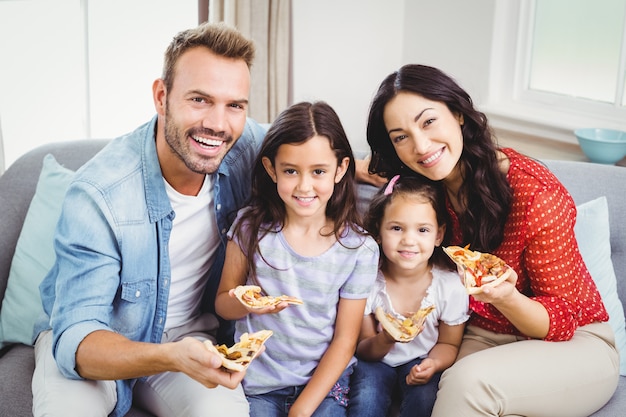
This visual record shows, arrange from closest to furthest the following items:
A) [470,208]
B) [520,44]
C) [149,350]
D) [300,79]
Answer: [149,350]
[470,208]
[520,44]
[300,79]

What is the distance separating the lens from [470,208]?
7.11 ft

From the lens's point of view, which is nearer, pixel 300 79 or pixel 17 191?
pixel 17 191

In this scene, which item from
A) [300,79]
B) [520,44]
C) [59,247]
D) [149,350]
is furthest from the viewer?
[300,79]

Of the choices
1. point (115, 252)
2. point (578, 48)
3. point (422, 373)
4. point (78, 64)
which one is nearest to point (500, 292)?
point (422, 373)

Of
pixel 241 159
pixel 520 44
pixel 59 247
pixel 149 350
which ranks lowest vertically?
pixel 149 350

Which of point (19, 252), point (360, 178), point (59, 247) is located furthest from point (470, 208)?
point (19, 252)

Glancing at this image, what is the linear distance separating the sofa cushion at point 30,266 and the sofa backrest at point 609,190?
1613 millimetres

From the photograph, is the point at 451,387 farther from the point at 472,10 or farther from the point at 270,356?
the point at 472,10

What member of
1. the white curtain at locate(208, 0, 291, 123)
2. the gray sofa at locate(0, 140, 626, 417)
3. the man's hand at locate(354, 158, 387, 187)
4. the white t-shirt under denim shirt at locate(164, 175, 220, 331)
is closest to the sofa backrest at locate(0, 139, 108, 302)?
the gray sofa at locate(0, 140, 626, 417)

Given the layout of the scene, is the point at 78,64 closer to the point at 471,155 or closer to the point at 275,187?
the point at 275,187

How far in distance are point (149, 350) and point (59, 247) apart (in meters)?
0.41

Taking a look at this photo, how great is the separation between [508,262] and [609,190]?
1.87 feet

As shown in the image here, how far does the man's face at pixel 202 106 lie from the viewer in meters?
2.06

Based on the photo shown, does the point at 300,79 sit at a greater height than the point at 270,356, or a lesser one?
greater
